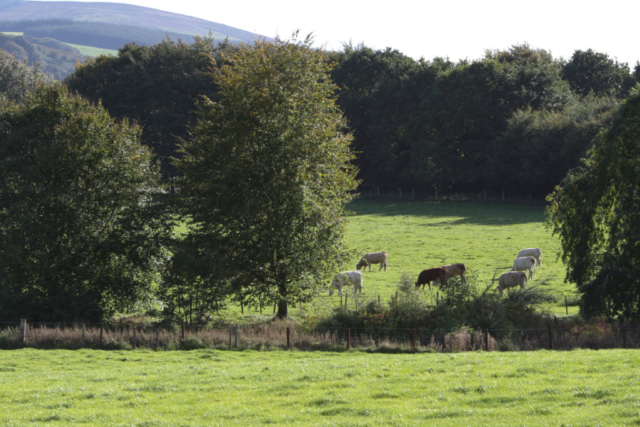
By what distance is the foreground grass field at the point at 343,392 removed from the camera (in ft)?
37.2

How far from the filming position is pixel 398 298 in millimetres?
23328

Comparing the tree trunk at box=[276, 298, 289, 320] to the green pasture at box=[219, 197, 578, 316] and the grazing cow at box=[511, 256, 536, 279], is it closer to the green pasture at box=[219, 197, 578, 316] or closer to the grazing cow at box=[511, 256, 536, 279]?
the green pasture at box=[219, 197, 578, 316]

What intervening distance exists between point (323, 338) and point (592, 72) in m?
76.0

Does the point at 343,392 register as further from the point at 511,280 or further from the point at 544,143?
the point at 544,143

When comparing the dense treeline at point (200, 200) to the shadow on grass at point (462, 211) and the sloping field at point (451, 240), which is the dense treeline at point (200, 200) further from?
the shadow on grass at point (462, 211)

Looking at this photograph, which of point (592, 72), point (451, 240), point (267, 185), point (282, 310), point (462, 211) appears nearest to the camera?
point (267, 185)

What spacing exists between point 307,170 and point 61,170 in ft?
36.1

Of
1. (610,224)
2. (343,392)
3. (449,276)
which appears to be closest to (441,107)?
(449,276)

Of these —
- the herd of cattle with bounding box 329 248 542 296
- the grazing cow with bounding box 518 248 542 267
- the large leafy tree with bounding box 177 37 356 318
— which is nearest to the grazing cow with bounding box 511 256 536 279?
the herd of cattle with bounding box 329 248 542 296

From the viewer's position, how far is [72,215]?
1034 inches

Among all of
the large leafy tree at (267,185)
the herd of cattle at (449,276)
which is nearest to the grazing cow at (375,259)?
the herd of cattle at (449,276)

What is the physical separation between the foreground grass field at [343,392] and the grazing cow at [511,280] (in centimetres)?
1349

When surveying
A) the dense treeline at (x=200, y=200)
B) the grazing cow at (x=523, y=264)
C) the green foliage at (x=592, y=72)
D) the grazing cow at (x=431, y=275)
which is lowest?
the grazing cow at (x=431, y=275)

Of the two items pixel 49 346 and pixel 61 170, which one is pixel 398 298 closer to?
pixel 49 346
